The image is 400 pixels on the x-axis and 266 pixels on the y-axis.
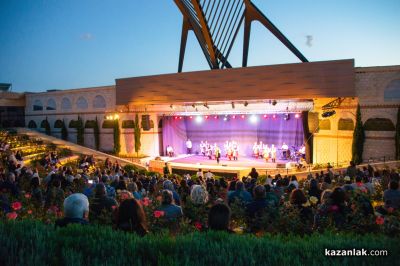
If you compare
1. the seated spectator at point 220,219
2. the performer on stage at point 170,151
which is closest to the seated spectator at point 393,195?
the seated spectator at point 220,219

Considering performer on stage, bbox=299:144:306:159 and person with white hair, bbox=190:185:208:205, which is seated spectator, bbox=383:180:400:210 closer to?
person with white hair, bbox=190:185:208:205

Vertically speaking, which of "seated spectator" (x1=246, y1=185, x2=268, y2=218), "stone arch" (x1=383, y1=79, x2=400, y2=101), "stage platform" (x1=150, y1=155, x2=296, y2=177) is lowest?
"stage platform" (x1=150, y1=155, x2=296, y2=177)

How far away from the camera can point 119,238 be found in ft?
9.66

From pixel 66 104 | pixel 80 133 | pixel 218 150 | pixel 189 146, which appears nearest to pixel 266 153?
pixel 218 150

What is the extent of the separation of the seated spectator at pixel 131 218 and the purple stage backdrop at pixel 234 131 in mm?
23411

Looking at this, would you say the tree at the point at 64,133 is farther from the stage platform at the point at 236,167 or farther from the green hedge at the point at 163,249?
the green hedge at the point at 163,249

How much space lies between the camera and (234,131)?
98.9 feet

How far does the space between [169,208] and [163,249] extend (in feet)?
8.27

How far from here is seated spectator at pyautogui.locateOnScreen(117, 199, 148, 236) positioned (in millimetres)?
3820

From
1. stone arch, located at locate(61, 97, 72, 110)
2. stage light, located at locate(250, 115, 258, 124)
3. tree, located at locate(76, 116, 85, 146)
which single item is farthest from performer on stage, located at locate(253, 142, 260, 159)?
stone arch, located at locate(61, 97, 72, 110)

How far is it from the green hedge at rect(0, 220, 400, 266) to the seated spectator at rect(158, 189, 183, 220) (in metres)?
1.99

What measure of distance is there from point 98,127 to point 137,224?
29.4 metres

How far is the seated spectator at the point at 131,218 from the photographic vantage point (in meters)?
3.82

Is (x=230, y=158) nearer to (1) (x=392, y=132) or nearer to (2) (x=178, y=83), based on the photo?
(2) (x=178, y=83)
